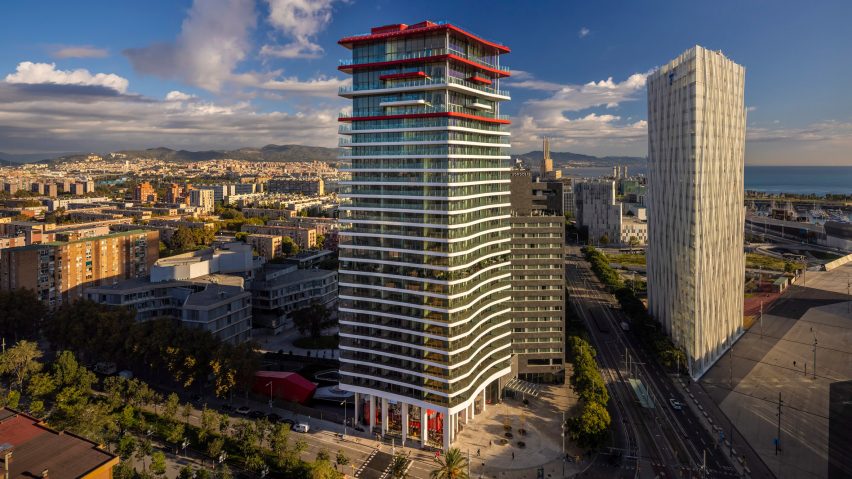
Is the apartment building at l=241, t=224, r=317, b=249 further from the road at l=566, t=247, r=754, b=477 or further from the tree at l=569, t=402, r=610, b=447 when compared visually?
the tree at l=569, t=402, r=610, b=447

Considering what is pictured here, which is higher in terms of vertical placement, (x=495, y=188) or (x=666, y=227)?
(x=495, y=188)

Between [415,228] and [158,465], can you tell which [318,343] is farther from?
[158,465]

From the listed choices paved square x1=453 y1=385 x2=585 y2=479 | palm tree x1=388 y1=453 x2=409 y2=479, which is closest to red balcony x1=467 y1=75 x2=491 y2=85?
paved square x1=453 y1=385 x2=585 y2=479

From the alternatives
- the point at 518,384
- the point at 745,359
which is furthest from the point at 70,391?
the point at 745,359

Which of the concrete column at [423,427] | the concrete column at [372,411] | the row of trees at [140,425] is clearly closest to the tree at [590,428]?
the concrete column at [423,427]

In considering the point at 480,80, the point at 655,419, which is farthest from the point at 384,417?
the point at 480,80

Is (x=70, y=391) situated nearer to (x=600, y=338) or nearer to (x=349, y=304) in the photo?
(x=349, y=304)

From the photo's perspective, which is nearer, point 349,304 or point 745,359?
point 349,304
